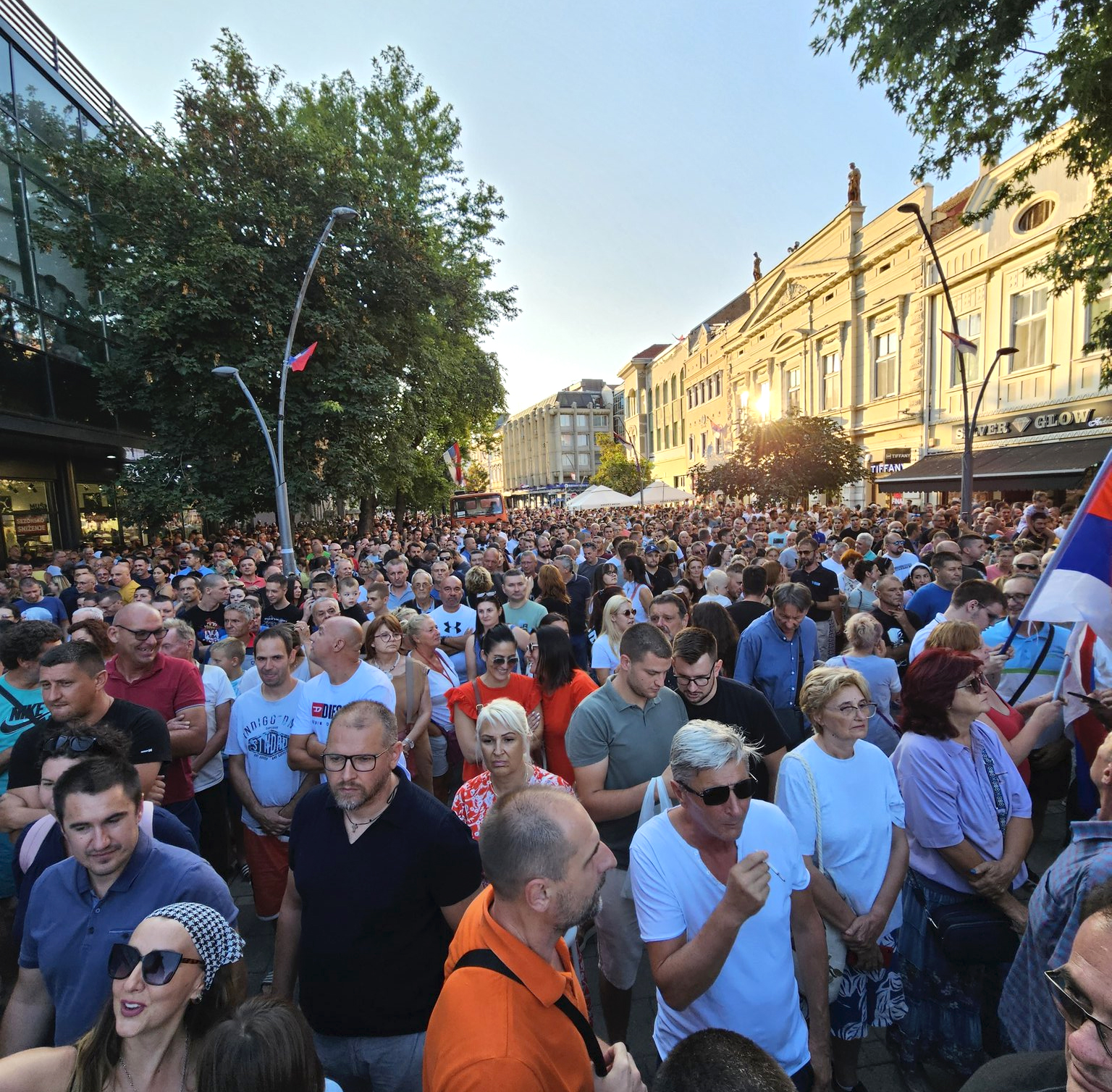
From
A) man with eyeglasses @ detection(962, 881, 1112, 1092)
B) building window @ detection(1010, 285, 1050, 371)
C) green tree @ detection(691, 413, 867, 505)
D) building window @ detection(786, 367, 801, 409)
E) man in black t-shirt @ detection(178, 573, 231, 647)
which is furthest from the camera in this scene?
building window @ detection(786, 367, 801, 409)

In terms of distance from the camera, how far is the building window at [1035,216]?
19.1 meters

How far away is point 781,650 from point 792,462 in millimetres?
21815

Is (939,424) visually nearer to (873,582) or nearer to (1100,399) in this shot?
(1100,399)

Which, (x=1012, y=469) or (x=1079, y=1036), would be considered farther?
(x=1012, y=469)

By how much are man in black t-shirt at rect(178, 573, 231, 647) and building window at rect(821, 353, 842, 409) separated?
3214cm

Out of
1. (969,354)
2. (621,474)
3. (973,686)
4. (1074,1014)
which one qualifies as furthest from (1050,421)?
(621,474)

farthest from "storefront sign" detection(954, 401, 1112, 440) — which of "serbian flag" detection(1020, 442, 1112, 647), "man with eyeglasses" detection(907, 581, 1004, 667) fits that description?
"serbian flag" detection(1020, 442, 1112, 647)

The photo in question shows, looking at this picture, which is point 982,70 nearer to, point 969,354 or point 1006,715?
point 1006,715

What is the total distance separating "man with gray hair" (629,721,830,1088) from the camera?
1.99 meters

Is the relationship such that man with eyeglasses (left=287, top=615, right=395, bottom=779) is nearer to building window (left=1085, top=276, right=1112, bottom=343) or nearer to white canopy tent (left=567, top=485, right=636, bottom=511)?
building window (left=1085, top=276, right=1112, bottom=343)

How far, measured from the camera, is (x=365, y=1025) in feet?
6.93

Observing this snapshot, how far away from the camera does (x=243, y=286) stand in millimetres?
15906

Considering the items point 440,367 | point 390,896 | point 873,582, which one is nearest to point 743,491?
point 440,367

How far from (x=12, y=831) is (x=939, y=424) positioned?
2859 cm
